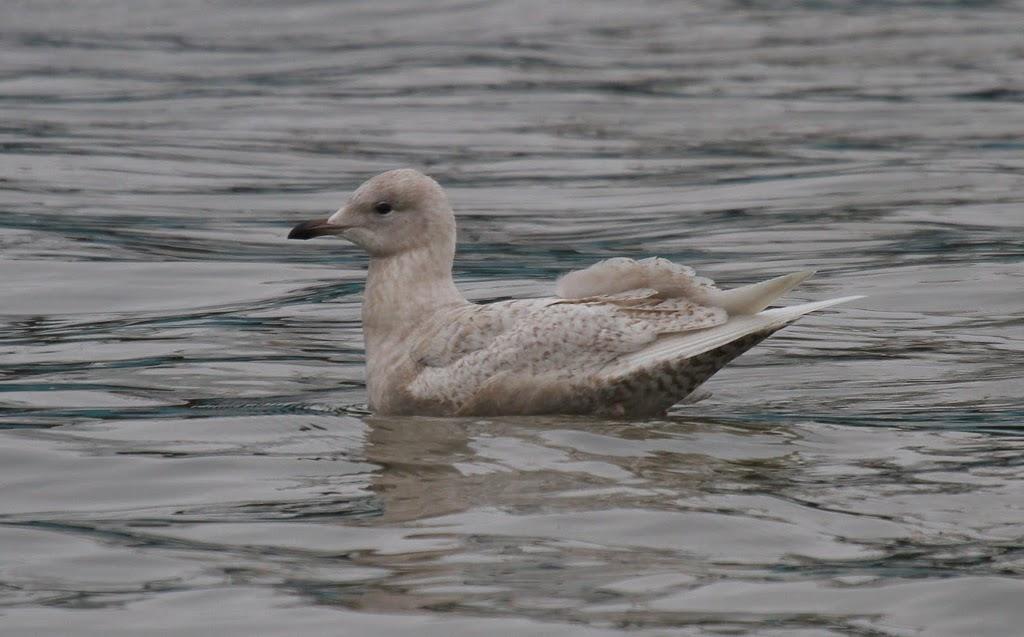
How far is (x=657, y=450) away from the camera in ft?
26.0

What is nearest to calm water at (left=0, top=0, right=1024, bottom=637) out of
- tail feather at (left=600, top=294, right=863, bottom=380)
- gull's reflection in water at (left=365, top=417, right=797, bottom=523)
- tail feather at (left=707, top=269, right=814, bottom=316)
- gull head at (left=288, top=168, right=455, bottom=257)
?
gull's reflection in water at (left=365, top=417, right=797, bottom=523)

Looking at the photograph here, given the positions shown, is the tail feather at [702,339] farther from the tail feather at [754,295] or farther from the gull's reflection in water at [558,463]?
the gull's reflection in water at [558,463]

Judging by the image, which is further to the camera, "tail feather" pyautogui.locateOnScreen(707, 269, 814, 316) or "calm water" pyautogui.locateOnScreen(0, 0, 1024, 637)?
"tail feather" pyautogui.locateOnScreen(707, 269, 814, 316)

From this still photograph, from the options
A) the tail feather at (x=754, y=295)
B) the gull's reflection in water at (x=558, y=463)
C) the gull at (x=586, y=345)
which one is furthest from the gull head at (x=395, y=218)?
the tail feather at (x=754, y=295)

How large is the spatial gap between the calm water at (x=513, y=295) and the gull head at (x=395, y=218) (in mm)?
799

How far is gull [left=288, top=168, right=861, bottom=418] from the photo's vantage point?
8.23 meters

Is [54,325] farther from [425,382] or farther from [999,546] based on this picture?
[999,546]

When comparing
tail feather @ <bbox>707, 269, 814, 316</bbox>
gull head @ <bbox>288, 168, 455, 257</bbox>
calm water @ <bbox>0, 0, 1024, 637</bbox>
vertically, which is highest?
gull head @ <bbox>288, 168, 455, 257</bbox>

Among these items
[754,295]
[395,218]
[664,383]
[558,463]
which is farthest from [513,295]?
[558,463]

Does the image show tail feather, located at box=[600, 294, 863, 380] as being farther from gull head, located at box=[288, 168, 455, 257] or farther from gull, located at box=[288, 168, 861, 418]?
gull head, located at box=[288, 168, 455, 257]

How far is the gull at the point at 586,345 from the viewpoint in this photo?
27.0 ft

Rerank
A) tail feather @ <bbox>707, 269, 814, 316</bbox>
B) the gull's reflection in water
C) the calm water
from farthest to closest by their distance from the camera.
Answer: tail feather @ <bbox>707, 269, 814, 316</bbox> → the gull's reflection in water → the calm water

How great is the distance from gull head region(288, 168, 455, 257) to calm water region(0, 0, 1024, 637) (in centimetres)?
80

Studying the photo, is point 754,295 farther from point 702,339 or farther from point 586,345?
point 586,345
